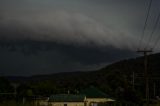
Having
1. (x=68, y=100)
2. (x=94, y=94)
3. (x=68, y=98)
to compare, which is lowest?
(x=68, y=100)

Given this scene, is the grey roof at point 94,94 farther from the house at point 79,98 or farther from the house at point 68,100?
the house at point 68,100

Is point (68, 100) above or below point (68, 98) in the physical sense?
below

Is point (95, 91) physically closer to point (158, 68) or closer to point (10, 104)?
point (158, 68)

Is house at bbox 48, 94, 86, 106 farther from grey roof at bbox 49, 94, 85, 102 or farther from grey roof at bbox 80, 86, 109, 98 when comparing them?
grey roof at bbox 80, 86, 109, 98

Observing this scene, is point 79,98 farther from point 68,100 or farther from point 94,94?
point 94,94

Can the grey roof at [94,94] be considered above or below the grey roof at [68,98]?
above

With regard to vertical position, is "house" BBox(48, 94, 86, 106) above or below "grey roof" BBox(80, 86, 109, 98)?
below

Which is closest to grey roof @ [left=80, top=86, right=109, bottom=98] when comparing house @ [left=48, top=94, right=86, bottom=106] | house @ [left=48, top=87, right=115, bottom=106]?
house @ [left=48, top=87, right=115, bottom=106]

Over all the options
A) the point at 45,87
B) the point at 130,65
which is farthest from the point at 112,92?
the point at 130,65

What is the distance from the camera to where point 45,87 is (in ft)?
282

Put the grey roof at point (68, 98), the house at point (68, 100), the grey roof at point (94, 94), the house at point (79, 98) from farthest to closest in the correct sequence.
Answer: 1. the grey roof at point (94, 94)
2. the grey roof at point (68, 98)
3. the house at point (68, 100)
4. the house at point (79, 98)

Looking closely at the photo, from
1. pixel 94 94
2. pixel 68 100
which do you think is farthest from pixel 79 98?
pixel 94 94

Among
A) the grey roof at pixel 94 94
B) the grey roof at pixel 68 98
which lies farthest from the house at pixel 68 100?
the grey roof at pixel 94 94

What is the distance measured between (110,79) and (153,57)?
35.9 meters
